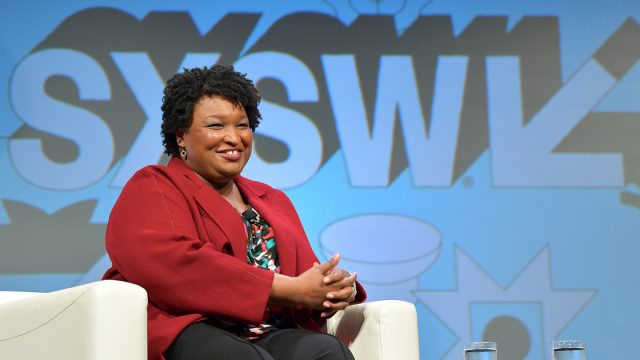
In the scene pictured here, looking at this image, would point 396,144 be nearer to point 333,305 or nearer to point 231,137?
point 231,137

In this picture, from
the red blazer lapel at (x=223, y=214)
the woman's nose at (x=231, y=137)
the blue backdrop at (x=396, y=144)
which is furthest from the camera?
the blue backdrop at (x=396, y=144)

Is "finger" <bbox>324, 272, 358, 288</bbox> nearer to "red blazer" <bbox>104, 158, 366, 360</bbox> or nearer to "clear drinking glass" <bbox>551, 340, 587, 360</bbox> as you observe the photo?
"red blazer" <bbox>104, 158, 366, 360</bbox>

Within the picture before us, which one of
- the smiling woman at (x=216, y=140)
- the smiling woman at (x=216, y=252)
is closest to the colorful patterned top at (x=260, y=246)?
the smiling woman at (x=216, y=252)

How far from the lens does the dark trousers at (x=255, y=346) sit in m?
2.03

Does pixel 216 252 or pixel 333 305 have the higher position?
pixel 216 252

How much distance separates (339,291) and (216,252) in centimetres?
33

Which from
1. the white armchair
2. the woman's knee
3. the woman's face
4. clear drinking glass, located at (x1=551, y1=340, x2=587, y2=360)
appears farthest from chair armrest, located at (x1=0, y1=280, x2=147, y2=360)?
clear drinking glass, located at (x1=551, y1=340, x2=587, y2=360)

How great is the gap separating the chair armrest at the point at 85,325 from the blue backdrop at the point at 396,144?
66.5 inches

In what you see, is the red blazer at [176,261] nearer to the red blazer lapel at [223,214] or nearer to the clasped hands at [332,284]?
the red blazer lapel at [223,214]

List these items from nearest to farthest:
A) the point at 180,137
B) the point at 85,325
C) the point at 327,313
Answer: the point at 85,325, the point at 327,313, the point at 180,137

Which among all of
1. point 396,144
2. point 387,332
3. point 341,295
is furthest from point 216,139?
point 396,144

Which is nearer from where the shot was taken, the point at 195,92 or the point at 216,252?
the point at 216,252

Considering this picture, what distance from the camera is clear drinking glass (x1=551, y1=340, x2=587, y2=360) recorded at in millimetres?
2316

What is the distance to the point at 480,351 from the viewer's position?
2.35 m
